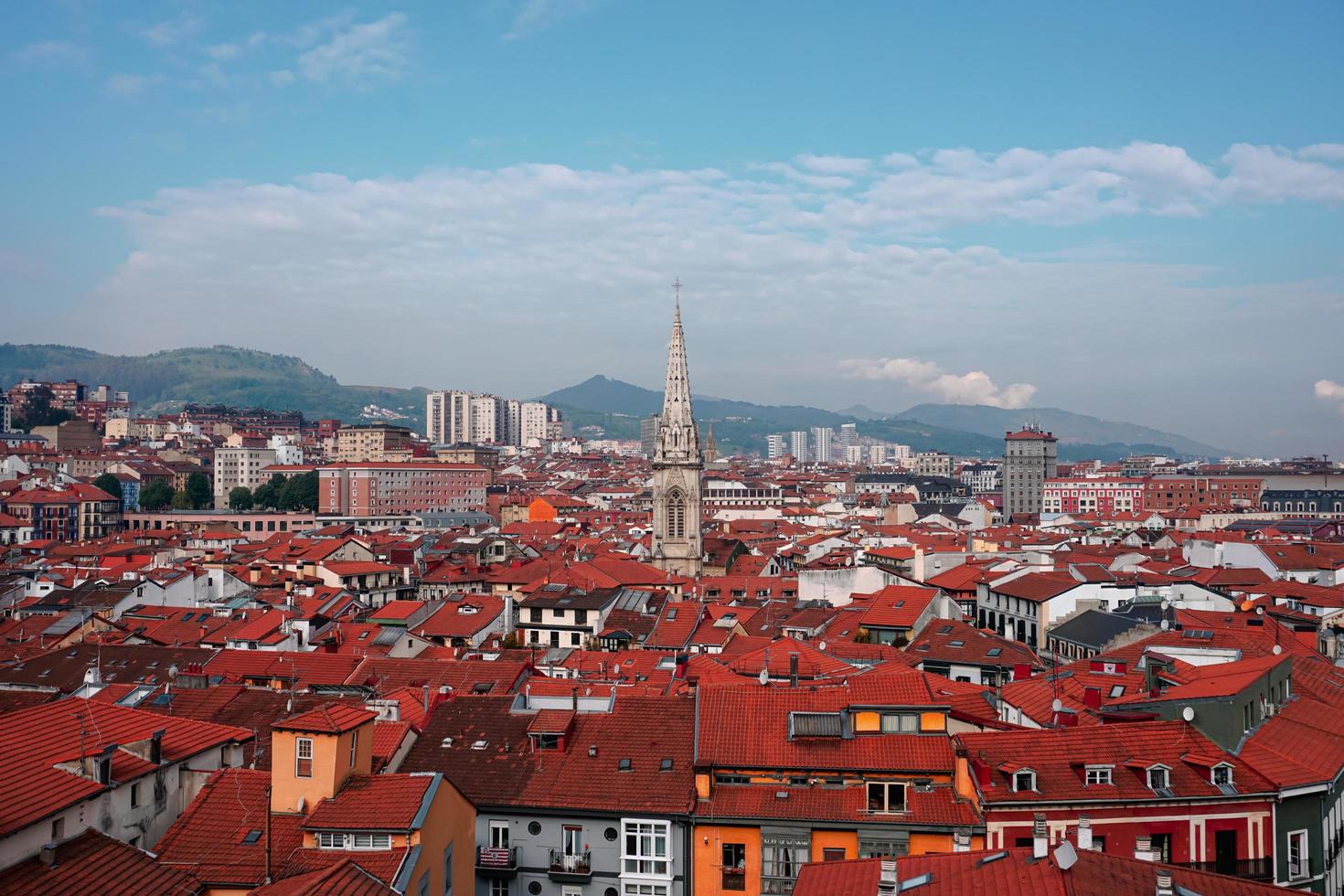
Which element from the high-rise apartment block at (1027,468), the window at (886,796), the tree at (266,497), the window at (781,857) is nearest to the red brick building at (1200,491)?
the high-rise apartment block at (1027,468)

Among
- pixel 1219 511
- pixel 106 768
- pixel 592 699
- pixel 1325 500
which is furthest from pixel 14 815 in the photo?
pixel 1325 500

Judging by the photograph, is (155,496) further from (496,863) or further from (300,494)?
(496,863)

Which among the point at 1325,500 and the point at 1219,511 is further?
the point at 1325,500

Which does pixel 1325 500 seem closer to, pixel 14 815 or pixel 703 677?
pixel 703 677

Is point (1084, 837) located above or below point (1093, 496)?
above

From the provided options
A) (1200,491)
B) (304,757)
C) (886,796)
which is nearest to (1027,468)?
(1200,491)

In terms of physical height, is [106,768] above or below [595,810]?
above
